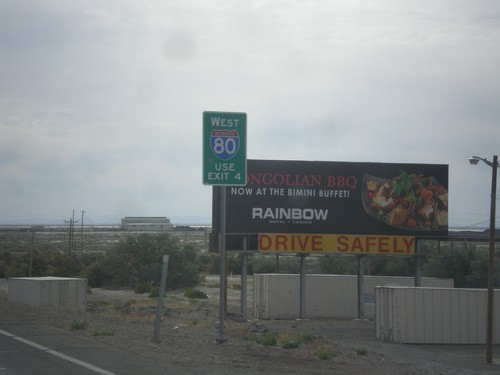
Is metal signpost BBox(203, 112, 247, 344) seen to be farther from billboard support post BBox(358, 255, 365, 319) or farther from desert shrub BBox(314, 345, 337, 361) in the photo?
billboard support post BBox(358, 255, 365, 319)

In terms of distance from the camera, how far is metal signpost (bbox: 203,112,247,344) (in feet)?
51.9

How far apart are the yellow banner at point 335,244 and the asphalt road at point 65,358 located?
42.4 feet

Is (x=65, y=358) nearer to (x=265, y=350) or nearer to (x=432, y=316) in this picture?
(x=265, y=350)

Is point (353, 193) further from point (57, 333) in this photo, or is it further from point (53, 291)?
point (57, 333)

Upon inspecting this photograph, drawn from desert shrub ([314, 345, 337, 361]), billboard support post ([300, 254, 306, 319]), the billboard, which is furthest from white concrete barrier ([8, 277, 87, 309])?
desert shrub ([314, 345, 337, 361])

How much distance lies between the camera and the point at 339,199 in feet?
92.9

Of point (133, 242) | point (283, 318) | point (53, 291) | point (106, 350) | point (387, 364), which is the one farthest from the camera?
point (133, 242)

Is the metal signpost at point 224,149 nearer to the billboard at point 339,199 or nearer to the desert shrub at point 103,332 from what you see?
the desert shrub at point 103,332

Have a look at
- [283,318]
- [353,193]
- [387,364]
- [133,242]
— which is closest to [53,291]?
[283,318]

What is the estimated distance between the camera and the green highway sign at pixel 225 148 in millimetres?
15812

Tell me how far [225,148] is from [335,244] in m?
13.3

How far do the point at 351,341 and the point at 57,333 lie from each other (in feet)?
30.1

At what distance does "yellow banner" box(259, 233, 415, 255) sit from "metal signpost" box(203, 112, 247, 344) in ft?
39.5

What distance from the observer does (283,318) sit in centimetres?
3231
